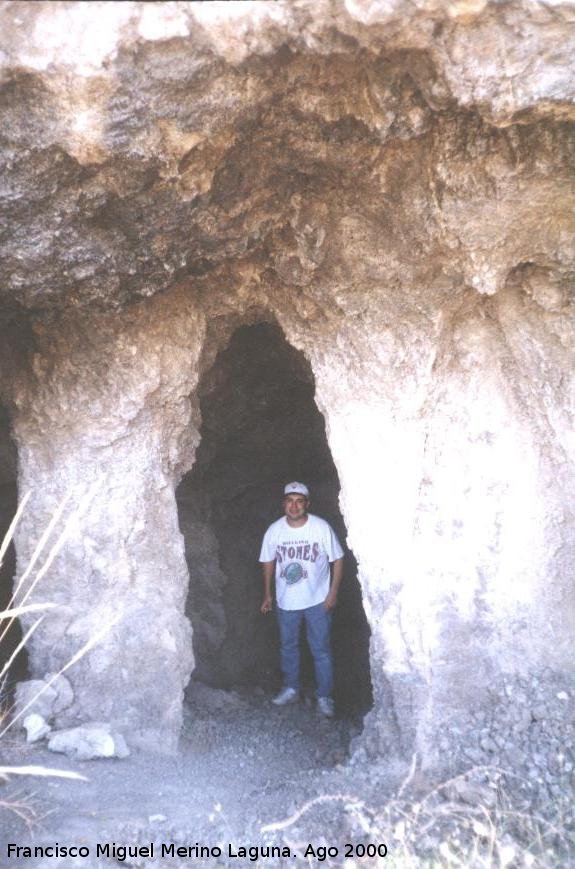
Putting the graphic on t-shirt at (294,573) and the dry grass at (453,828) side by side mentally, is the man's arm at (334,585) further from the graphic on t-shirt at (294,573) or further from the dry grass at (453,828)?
the dry grass at (453,828)

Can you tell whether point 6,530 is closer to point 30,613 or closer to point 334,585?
point 30,613

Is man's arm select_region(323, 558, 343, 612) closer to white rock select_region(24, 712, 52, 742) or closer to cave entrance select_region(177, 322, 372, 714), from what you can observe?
cave entrance select_region(177, 322, 372, 714)

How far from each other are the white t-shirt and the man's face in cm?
8

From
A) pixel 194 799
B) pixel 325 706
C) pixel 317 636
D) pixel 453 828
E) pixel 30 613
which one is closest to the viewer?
pixel 453 828

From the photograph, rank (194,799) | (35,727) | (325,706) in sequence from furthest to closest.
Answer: (325,706)
(35,727)
(194,799)

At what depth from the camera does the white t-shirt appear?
453 centimetres

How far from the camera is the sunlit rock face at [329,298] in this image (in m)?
2.16

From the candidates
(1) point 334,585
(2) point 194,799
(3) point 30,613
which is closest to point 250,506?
(1) point 334,585

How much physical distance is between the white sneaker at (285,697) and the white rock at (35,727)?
177 centimetres

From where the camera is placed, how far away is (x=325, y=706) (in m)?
4.46

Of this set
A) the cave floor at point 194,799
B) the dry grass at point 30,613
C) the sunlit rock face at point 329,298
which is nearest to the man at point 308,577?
the cave floor at point 194,799

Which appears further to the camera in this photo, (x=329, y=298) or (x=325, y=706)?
(x=325, y=706)

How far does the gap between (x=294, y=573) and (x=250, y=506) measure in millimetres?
1195

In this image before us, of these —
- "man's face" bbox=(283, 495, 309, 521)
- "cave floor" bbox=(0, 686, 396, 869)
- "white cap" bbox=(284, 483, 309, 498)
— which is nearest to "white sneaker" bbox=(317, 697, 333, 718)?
"cave floor" bbox=(0, 686, 396, 869)
